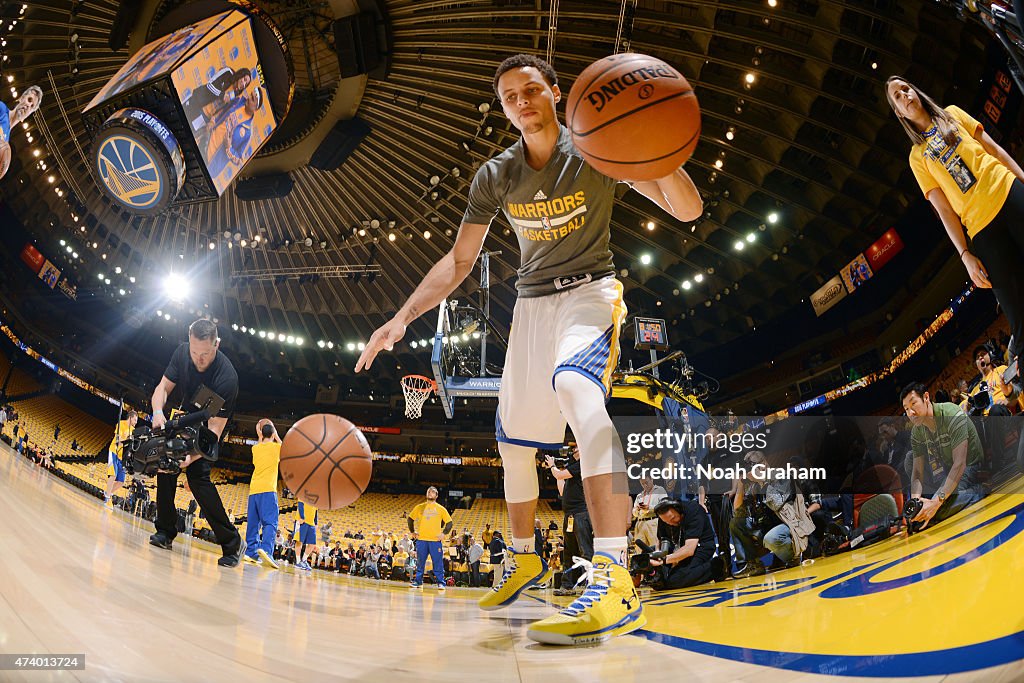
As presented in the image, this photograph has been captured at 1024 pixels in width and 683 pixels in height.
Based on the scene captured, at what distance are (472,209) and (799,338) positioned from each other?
1000cm

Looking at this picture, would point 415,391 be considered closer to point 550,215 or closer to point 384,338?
point 384,338

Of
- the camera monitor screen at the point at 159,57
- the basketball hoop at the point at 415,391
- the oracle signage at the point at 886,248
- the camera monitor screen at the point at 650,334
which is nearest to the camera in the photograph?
the camera monitor screen at the point at 159,57

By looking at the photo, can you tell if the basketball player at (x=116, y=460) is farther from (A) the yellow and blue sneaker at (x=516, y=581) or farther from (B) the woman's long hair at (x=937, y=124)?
(B) the woman's long hair at (x=937, y=124)

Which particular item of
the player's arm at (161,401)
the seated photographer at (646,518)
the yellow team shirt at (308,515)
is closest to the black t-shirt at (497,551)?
the yellow team shirt at (308,515)

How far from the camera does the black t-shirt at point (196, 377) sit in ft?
7.73

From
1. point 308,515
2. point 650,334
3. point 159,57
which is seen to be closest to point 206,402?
point 159,57

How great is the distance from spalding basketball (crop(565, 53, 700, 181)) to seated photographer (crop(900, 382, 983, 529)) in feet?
7.22

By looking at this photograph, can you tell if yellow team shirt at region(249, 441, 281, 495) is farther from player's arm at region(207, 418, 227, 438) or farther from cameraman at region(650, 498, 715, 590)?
cameraman at region(650, 498, 715, 590)

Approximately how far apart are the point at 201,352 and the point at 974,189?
3001 mm

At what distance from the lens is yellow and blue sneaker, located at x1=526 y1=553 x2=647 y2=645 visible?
1.06 metres

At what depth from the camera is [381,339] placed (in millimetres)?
1671

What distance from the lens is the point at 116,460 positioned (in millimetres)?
3684

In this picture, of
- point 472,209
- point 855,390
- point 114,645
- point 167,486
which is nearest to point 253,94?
point 167,486

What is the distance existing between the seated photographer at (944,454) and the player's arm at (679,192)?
1.99 m
